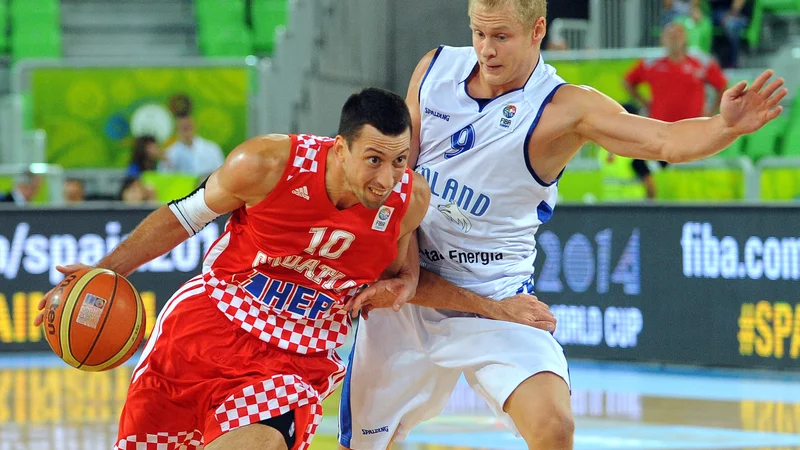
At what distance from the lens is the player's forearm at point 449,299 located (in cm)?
480

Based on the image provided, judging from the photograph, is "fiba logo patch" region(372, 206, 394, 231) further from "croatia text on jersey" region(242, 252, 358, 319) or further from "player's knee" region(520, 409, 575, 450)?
"player's knee" region(520, 409, 575, 450)

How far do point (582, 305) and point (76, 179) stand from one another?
507 cm

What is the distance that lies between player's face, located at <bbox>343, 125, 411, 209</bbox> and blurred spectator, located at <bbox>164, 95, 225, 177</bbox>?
733 centimetres

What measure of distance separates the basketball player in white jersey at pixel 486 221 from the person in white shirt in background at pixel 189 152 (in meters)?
6.61

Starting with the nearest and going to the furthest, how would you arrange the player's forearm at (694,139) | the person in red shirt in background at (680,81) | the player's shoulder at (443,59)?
the player's forearm at (694,139)
the player's shoulder at (443,59)
the person in red shirt in background at (680,81)

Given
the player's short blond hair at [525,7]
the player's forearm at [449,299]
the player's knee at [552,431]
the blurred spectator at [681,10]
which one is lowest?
the player's knee at [552,431]

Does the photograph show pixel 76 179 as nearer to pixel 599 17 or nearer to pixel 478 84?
pixel 599 17

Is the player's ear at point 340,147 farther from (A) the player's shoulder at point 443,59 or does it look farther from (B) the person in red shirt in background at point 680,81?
(B) the person in red shirt in background at point 680,81

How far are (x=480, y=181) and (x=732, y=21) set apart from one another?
9374mm

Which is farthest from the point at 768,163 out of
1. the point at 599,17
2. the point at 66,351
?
the point at 66,351

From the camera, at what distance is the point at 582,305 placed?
31.4ft

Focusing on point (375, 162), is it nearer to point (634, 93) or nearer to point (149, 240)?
point (149, 240)

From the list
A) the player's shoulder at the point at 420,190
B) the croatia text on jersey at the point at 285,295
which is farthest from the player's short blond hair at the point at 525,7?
the croatia text on jersey at the point at 285,295

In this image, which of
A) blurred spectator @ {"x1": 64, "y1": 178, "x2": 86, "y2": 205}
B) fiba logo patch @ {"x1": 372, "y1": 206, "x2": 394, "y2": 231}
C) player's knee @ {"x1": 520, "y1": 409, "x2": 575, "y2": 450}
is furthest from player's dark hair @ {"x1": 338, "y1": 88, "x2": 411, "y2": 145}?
blurred spectator @ {"x1": 64, "y1": 178, "x2": 86, "y2": 205}
